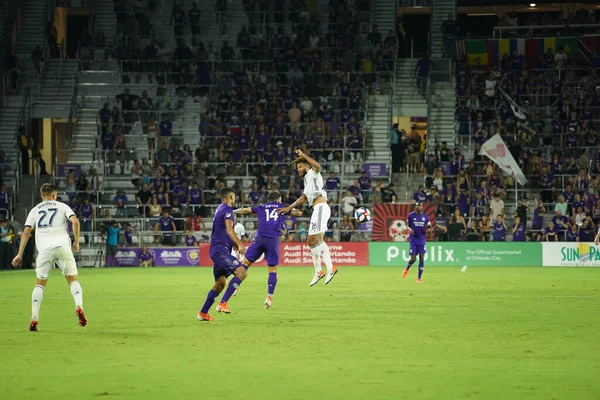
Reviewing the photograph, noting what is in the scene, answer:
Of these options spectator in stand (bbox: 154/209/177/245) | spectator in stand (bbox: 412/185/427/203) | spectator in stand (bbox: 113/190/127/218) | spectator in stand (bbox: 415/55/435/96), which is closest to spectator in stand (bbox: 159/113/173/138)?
spectator in stand (bbox: 113/190/127/218)

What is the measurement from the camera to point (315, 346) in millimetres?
14625

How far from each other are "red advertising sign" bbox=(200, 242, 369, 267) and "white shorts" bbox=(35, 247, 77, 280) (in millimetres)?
26645

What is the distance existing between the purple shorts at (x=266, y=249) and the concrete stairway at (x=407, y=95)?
1288 inches

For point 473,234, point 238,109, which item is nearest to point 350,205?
point 473,234

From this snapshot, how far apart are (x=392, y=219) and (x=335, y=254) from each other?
2851mm

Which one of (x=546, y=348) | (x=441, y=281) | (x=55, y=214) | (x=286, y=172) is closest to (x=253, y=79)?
(x=286, y=172)

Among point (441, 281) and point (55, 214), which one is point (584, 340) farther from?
point (441, 281)

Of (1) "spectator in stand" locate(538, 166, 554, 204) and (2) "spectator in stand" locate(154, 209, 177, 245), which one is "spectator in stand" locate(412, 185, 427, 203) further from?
(2) "spectator in stand" locate(154, 209, 177, 245)

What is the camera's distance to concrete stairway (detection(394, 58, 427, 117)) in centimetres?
5303

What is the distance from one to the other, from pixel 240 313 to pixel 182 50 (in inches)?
1453

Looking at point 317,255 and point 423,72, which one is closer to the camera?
point 317,255

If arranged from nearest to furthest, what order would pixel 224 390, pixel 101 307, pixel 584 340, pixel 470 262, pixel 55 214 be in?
pixel 224 390, pixel 584 340, pixel 55 214, pixel 101 307, pixel 470 262

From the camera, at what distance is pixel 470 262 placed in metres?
43.1

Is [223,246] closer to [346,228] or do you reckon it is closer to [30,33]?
[346,228]
